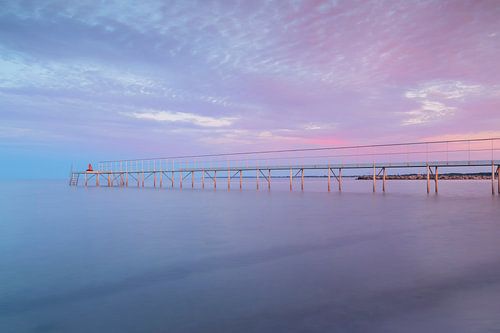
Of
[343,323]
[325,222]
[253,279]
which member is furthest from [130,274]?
[325,222]

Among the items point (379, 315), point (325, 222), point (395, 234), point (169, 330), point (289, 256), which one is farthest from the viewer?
point (325, 222)

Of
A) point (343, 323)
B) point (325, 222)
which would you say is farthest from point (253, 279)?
point (325, 222)

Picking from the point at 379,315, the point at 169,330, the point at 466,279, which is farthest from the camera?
the point at 466,279

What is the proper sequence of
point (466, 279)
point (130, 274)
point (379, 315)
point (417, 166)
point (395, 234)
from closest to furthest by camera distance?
point (379, 315), point (466, 279), point (130, 274), point (395, 234), point (417, 166)

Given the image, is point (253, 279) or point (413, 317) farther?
point (253, 279)

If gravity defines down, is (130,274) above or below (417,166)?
below

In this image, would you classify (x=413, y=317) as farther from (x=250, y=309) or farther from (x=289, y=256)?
(x=289, y=256)

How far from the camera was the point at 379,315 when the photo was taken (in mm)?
4398

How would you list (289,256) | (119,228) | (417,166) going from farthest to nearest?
(417,166)
(119,228)
(289,256)

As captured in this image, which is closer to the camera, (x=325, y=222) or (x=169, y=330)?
(x=169, y=330)

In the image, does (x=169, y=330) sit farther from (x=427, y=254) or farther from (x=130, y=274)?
(x=427, y=254)

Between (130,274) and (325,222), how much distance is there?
8.33 meters

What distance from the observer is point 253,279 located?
6.07m

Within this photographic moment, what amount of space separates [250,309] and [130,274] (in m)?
2.80
